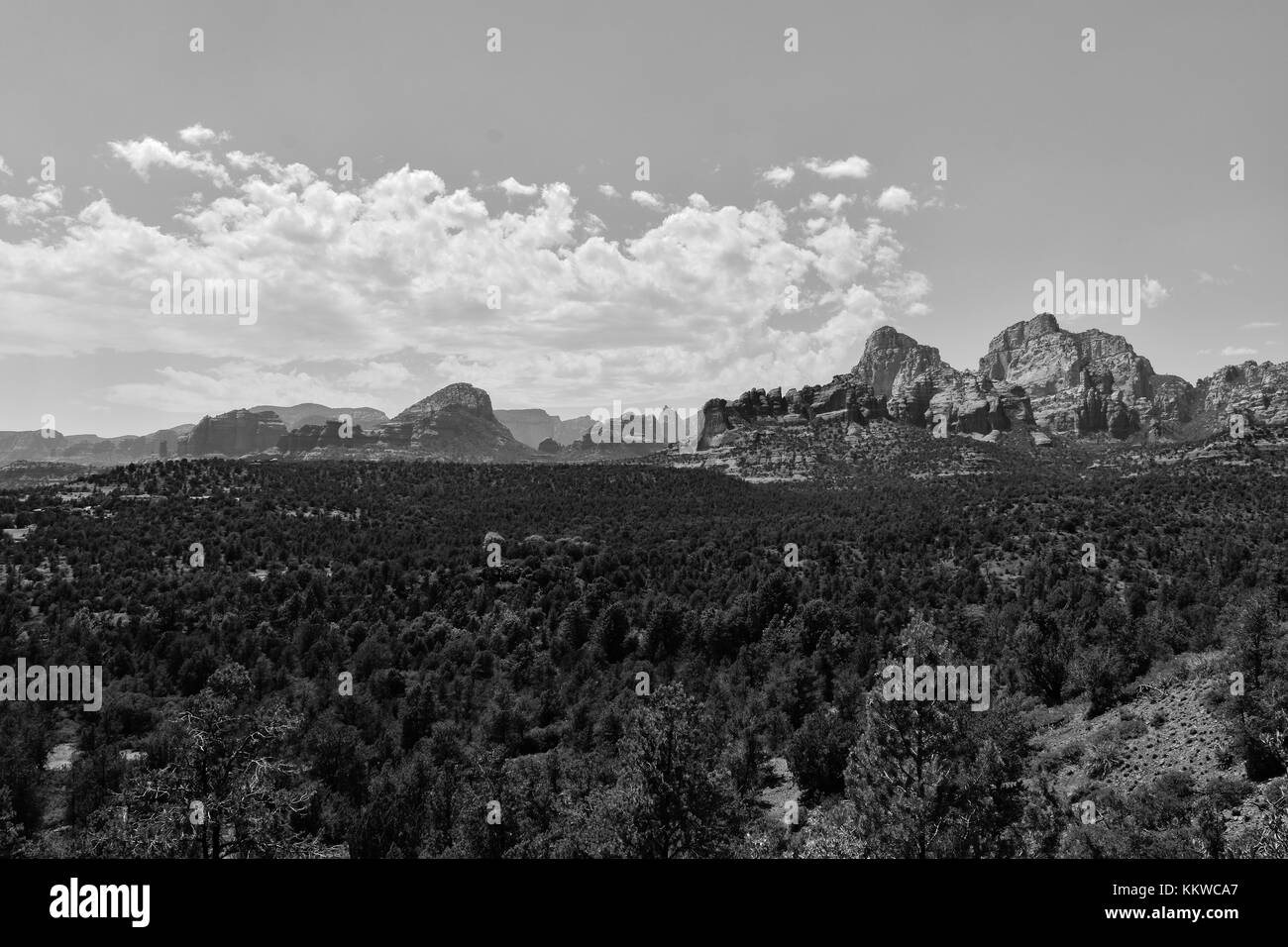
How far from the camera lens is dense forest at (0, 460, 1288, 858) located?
52.9ft

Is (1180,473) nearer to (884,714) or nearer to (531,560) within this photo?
(531,560)

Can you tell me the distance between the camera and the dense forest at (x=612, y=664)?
16109 mm

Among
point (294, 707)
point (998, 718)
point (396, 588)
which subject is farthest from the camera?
point (396, 588)

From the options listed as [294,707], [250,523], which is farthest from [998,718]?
[250,523]

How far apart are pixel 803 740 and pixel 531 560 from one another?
38.2m

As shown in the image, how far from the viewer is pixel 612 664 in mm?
47375
